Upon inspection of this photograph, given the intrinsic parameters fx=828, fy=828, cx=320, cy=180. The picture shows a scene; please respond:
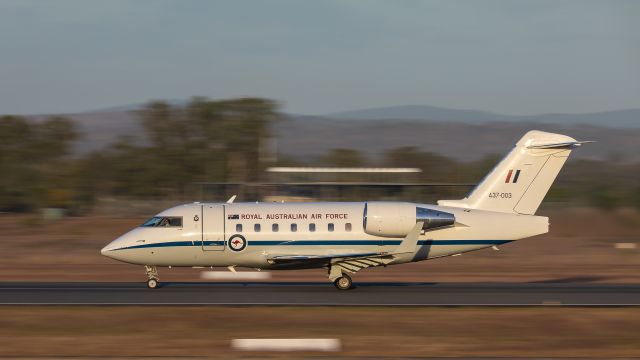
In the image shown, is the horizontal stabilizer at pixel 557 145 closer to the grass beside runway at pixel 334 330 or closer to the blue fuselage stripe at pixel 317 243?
the blue fuselage stripe at pixel 317 243

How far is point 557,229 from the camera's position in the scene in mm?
47344

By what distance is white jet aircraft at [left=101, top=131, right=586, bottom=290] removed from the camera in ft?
89.3

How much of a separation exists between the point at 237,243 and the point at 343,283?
149 inches

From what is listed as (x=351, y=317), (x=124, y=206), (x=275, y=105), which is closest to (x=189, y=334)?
(x=351, y=317)

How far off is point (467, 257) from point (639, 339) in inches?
888

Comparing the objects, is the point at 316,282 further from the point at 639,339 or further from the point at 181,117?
the point at 181,117

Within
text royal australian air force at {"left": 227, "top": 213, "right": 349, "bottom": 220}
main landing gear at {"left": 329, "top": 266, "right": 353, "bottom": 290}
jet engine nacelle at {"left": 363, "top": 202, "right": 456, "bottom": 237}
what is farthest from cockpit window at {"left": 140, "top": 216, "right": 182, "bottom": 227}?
jet engine nacelle at {"left": 363, "top": 202, "right": 456, "bottom": 237}

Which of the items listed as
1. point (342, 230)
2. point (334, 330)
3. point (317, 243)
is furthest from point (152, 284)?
point (334, 330)

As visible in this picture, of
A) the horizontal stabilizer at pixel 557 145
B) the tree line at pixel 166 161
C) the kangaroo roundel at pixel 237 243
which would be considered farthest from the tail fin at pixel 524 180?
the tree line at pixel 166 161

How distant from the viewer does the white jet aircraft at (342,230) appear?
27.2 meters

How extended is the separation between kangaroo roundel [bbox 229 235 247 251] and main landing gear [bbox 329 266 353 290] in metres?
3.02

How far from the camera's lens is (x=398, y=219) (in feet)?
88.9

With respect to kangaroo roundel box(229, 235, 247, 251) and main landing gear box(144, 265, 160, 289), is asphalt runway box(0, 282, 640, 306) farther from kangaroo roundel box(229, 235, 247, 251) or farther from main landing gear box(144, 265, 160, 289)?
kangaroo roundel box(229, 235, 247, 251)

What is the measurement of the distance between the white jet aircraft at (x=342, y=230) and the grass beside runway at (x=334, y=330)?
4228 mm
